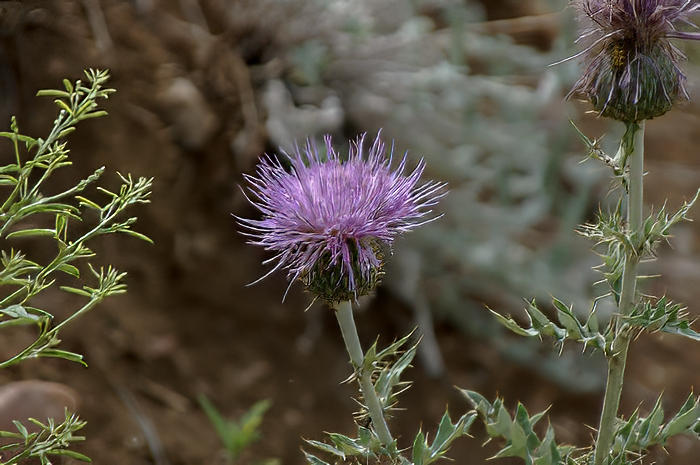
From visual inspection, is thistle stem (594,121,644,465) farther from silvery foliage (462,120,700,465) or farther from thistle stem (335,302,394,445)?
thistle stem (335,302,394,445)

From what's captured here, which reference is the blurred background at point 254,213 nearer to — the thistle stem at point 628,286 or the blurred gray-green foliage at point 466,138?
the blurred gray-green foliage at point 466,138

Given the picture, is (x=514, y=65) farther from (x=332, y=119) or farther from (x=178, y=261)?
(x=178, y=261)

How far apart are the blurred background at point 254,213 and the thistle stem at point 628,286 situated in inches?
69.4

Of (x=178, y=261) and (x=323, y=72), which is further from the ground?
(x=323, y=72)

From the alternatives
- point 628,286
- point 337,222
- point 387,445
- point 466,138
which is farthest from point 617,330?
point 466,138

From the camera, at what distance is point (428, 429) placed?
3.49 meters

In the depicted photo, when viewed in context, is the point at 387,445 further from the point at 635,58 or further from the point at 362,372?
the point at 635,58

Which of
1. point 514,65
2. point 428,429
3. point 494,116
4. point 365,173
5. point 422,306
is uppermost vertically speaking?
point 365,173

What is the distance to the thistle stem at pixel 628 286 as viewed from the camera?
156 centimetres

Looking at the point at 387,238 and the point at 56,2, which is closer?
the point at 387,238

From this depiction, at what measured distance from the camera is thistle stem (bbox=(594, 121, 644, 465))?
156cm

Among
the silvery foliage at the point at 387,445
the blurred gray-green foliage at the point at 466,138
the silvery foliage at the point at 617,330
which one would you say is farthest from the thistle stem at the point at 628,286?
the blurred gray-green foliage at the point at 466,138

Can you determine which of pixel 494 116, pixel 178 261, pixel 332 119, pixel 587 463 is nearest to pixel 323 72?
pixel 332 119

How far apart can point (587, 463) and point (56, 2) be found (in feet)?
12.3
